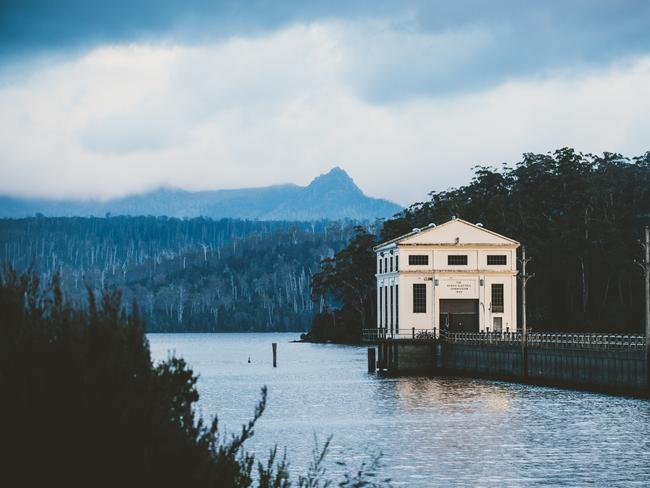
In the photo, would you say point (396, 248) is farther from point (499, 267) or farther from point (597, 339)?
point (597, 339)

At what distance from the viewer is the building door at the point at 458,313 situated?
3720 inches

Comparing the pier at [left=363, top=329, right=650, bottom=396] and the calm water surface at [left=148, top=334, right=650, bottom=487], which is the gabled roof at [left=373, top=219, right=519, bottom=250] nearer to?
the pier at [left=363, top=329, right=650, bottom=396]

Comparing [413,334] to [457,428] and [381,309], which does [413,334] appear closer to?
[381,309]

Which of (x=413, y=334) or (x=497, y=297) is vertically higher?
(x=497, y=297)

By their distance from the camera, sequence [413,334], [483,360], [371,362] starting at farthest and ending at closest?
[371,362], [413,334], [483,360]

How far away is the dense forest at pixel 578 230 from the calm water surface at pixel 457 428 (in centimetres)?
3610

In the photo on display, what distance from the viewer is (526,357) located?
78188mm

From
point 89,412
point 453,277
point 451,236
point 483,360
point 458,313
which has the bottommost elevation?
point 89,412

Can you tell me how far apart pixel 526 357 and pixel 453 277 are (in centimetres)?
1600

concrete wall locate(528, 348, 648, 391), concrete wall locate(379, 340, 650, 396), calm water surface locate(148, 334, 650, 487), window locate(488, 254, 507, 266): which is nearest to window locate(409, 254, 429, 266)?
window locate(488, 254, 507, 266)

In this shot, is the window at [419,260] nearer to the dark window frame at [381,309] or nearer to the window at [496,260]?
the window at [496,260]

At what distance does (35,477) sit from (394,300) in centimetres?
8168

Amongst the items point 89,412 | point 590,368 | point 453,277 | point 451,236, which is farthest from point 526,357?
point 89,412

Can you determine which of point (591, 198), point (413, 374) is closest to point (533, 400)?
point (413, 374)
